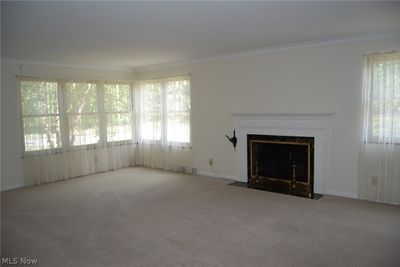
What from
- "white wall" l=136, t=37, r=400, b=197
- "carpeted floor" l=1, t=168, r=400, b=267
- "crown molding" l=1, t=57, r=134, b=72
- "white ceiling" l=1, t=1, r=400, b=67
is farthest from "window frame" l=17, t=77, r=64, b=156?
"white wall" l=136, t=37, r=400, b=197

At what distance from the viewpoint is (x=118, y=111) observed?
7203 mm

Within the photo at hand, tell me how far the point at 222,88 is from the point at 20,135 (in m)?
4.07

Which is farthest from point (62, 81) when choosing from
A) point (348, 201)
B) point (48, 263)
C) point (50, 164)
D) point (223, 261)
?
point (348, 201)

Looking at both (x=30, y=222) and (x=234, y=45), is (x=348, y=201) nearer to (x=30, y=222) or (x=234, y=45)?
(x=234, y=45)

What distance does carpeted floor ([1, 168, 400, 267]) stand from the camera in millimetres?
2906

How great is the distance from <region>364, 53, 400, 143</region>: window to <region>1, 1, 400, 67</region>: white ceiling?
454mm

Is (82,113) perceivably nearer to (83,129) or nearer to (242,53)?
(83,129)

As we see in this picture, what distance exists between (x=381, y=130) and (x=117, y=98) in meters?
5.61

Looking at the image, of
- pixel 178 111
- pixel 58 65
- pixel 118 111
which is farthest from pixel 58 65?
pixel 178 111

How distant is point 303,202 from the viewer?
444 centimetres

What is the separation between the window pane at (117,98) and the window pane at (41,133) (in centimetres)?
129

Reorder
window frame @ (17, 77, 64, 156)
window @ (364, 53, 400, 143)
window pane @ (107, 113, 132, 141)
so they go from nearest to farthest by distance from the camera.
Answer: window @ (364, 53, 400, 143) < window frame @ (17, 77, 64, 156) < window pane @ (107, 113, 132, 141)

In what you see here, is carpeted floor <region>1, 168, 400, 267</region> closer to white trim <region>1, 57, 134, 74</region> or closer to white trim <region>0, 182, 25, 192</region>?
white trim <region>0, 182, 25, 192</region>

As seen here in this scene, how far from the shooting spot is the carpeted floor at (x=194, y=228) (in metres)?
2.91
